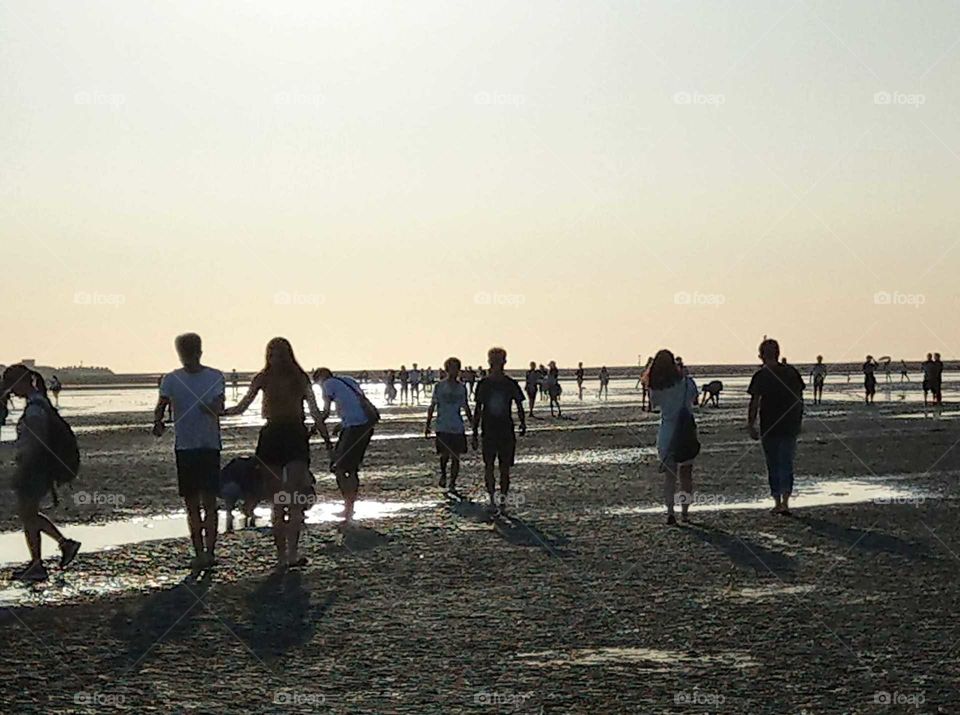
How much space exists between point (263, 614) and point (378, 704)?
104 inches

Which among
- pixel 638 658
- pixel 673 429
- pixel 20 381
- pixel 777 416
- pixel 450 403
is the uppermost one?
pixel 20 381

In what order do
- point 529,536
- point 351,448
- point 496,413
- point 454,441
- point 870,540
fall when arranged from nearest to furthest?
point 870,540 < point 529,536 < point 351,448 < point 496,413 < point 454,441

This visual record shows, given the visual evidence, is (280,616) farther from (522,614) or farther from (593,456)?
(593,456)

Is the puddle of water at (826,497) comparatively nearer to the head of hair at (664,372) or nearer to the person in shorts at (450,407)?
the head of hair at (664,372)

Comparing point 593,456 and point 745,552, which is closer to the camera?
point 745,552

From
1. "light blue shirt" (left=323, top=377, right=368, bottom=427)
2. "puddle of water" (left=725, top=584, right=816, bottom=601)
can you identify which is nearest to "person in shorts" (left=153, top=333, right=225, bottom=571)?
"light blue shirt" (left=323, top=377, right=368, bottom=427)

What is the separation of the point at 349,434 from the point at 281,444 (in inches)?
150

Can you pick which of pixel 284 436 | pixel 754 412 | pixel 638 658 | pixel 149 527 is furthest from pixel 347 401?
pixel 638 658

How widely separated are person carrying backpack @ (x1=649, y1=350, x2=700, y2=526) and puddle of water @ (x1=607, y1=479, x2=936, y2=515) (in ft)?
3.73

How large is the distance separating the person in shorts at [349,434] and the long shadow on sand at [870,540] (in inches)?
197

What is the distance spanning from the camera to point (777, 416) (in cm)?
1455

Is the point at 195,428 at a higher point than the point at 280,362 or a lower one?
lower

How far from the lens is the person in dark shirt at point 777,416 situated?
572 inches

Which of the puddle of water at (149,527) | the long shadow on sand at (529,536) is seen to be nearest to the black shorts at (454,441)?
the puddle of water at (149,527)
